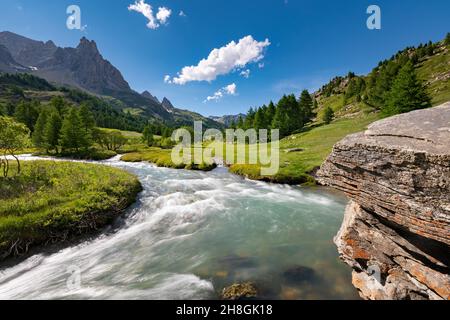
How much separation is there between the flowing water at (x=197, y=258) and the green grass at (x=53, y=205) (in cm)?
153

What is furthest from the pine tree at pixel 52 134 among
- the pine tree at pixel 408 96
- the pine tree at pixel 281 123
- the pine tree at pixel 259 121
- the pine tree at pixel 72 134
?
the pine tree at pixel 408 96

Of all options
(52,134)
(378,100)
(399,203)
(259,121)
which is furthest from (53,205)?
(378,100)

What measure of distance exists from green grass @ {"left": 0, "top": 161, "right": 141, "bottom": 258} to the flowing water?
1.53 metres

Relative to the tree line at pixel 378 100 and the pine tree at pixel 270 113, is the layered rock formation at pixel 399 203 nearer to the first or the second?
the tree line at pixel 378 100

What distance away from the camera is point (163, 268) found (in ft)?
42.5

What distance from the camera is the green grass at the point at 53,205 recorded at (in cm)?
1420

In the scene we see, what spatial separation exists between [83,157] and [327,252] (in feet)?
231

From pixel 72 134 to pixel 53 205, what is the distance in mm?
56028

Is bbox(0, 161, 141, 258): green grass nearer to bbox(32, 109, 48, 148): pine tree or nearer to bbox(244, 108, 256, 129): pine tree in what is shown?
bbox(32, 109, 48, 148): pine tree

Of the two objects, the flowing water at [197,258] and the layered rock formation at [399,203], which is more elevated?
the layered rock formation at [399,203]

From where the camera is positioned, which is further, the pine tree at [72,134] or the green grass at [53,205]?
the pine tree at [72,134]
